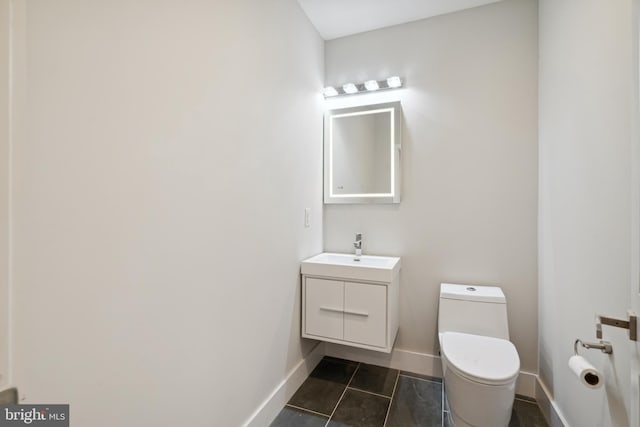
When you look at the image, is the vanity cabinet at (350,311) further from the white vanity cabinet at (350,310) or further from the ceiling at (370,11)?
the ceiling at (370,11)

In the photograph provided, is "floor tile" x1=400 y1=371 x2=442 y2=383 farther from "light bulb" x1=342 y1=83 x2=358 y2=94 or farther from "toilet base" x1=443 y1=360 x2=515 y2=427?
"light bulb" x1=342 y1=83 x2=358 y2=94

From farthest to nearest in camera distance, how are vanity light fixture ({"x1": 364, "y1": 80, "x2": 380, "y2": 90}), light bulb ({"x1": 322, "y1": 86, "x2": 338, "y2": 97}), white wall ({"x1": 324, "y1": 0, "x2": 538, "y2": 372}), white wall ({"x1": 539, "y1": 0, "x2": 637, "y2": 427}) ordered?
light bulb ({"x1": 322, "y1": 86, "x2": 338, "y2": 97})
vanity light fixture ({"x1": 364, "y1": 80, "x2": 380, "y2": 90})
white wall ({"x1": 324, "y1": 0, "x2": 538, "y2": 372})
white wall ({"x1": 539, "y1": 0, "x2": 637, "y2": 427})

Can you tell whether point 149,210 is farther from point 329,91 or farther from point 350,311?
point 329,91

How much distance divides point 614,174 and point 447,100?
4.03ft

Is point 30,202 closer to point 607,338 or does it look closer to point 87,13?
point 87,13

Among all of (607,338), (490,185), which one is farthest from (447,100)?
(607,338)

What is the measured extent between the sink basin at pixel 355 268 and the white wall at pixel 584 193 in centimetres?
89

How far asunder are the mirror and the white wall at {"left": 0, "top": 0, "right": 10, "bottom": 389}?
6.14 ft

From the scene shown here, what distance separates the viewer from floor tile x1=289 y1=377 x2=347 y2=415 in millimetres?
1739

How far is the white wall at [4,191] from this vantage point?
1.92 feet

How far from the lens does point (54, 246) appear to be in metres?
0.71

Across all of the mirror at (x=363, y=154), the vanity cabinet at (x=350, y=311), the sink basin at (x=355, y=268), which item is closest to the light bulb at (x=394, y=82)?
the mirror at (x=363, y=154)

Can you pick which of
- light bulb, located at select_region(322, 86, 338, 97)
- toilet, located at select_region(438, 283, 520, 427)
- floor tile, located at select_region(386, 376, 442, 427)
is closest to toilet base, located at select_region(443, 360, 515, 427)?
toilet, located at select_region(438, 283, 520, 427)

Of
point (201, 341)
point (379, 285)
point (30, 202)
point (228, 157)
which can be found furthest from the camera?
point (379, 285)
